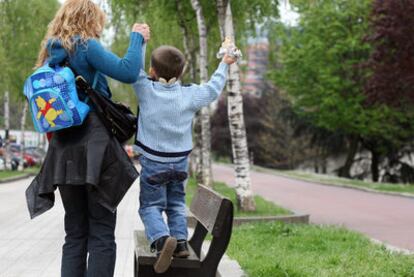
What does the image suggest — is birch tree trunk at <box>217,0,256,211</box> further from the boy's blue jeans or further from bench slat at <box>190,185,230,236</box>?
the boy's blue jeans

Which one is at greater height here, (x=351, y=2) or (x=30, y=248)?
(x=351, y=2)

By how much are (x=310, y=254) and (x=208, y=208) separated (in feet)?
9.54

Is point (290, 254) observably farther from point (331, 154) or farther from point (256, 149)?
point (256, 149)

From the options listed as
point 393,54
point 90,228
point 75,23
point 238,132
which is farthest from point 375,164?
point 75,23

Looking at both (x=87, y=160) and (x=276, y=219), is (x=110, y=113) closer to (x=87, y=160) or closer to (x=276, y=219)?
(x=87, y=160)

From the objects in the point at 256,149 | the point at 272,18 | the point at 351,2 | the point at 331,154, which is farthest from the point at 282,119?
the point at 272,18

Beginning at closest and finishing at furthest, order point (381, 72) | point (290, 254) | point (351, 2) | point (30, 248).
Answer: point (290, 254)
point (30, 248)
point (381, 72)
point (351, 2)

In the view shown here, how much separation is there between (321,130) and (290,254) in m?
42.2

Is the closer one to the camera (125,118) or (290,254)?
(125,118)

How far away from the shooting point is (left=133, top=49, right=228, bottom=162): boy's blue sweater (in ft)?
15.4

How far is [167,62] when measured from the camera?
4.73 m

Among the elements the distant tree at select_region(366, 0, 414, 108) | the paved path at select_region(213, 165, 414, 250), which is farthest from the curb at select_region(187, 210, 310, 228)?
the distant tree at select_region(366, 0, 414, 108)

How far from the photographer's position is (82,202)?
430 cm

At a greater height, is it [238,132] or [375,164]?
[238,132]
